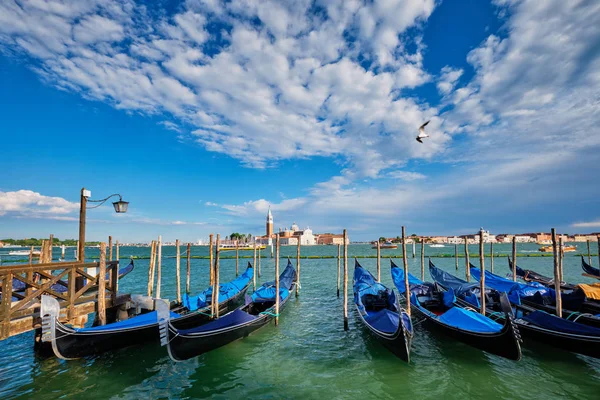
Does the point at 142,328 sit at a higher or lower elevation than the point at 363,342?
higher

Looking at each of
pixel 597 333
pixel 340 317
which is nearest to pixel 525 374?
pixel 597 333

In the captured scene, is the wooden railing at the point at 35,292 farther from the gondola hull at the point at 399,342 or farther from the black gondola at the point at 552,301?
the black gondola at the point at 552,301

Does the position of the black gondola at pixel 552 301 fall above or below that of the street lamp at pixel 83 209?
below

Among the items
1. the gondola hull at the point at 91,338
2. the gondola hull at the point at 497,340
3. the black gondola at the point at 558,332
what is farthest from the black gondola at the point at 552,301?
the gondola hull at the point at 91,338

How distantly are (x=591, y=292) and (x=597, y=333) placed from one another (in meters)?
4.00

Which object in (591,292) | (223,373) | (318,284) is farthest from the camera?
A: (318,284)

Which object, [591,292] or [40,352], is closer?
[40,352]

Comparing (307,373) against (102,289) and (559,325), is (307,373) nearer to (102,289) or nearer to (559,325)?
(102,289)

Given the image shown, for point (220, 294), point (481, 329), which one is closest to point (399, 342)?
point (481, 329)

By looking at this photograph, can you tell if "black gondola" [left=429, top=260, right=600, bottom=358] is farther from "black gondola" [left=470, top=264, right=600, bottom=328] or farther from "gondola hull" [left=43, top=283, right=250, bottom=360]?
"gondola hull" [left=43, top=283, right=250, bottom=360]

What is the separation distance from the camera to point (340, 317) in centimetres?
1000

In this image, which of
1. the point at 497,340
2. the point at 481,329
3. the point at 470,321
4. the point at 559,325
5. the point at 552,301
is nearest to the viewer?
the point at 497,340

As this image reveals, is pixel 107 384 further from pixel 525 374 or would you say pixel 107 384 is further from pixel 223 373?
pixel 525 374

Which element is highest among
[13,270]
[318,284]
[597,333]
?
[13,270]
